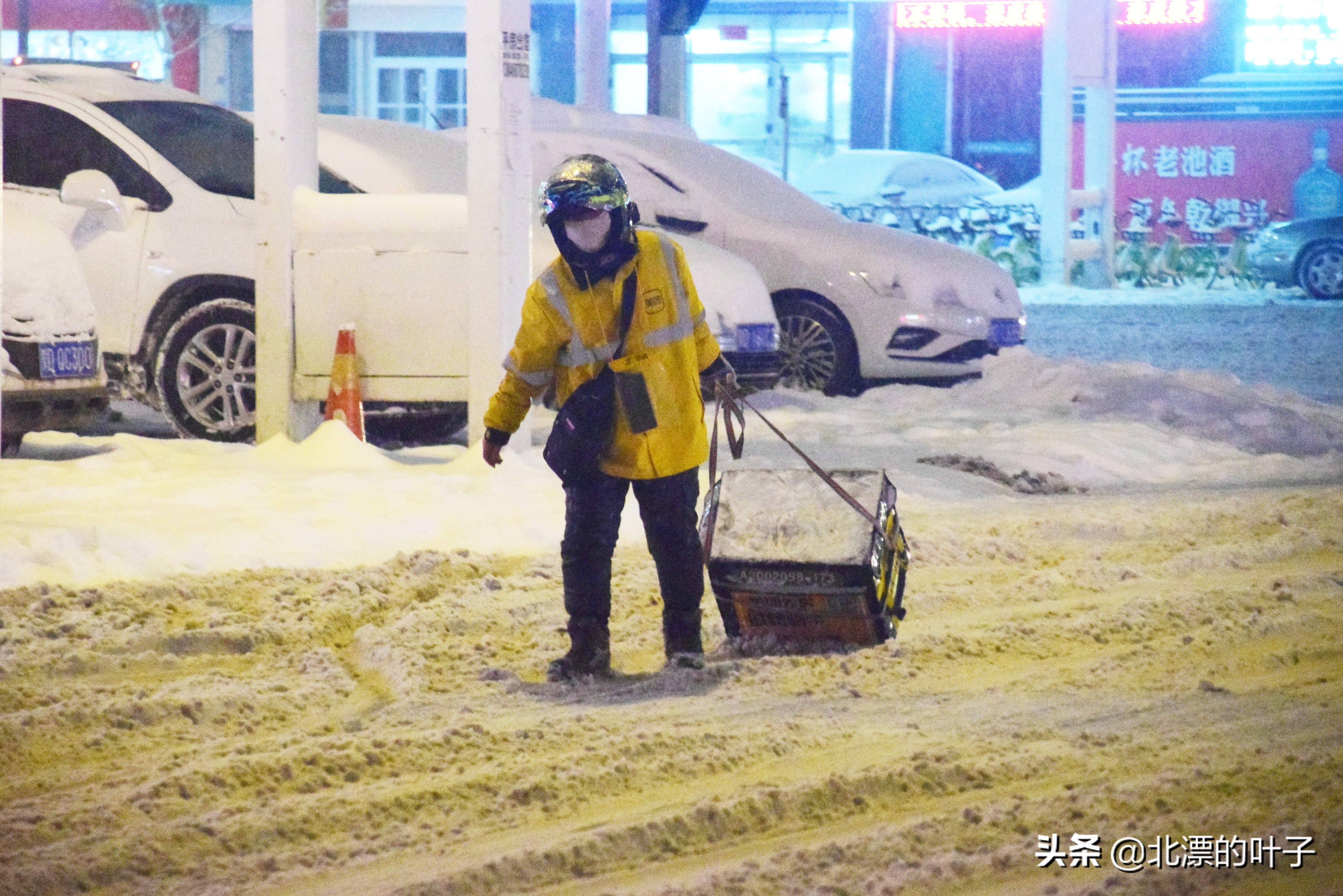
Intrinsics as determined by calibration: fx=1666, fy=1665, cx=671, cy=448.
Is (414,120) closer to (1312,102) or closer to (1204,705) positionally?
(1312,102)

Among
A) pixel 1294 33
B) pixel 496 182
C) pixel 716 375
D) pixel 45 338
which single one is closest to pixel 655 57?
pixel 496 182

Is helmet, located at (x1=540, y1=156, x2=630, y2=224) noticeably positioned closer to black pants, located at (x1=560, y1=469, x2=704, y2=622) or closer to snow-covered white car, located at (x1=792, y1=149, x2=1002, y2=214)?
black pants, located at (x1=560, y1=469, x2=704, y2=622)

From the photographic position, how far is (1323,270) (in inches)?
815

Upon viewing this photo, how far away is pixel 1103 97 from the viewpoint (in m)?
23.5

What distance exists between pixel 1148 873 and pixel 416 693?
83.9 inches

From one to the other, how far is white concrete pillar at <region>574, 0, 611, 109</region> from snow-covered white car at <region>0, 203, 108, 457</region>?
1240 cm

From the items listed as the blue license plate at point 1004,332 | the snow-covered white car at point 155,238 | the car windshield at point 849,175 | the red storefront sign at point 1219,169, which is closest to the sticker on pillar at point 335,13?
the snow-covered white car at point 155,238

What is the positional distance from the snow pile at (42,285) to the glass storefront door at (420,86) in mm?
24227

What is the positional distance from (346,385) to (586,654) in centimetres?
344

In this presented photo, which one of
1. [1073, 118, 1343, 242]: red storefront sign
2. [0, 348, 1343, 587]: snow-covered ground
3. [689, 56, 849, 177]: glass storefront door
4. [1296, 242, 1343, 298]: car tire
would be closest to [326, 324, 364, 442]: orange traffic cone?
[0, 348, 1343, 587]: snow-covered ground

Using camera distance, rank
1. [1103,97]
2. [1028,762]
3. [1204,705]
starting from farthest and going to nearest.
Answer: [1103,97] < [1204,705] < [1028,762]

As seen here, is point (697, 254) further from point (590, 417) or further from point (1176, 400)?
point (590, 417)

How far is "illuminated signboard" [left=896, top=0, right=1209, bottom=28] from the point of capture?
3212 centimetres

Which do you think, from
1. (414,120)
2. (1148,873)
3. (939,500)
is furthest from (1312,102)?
(1148,873)
